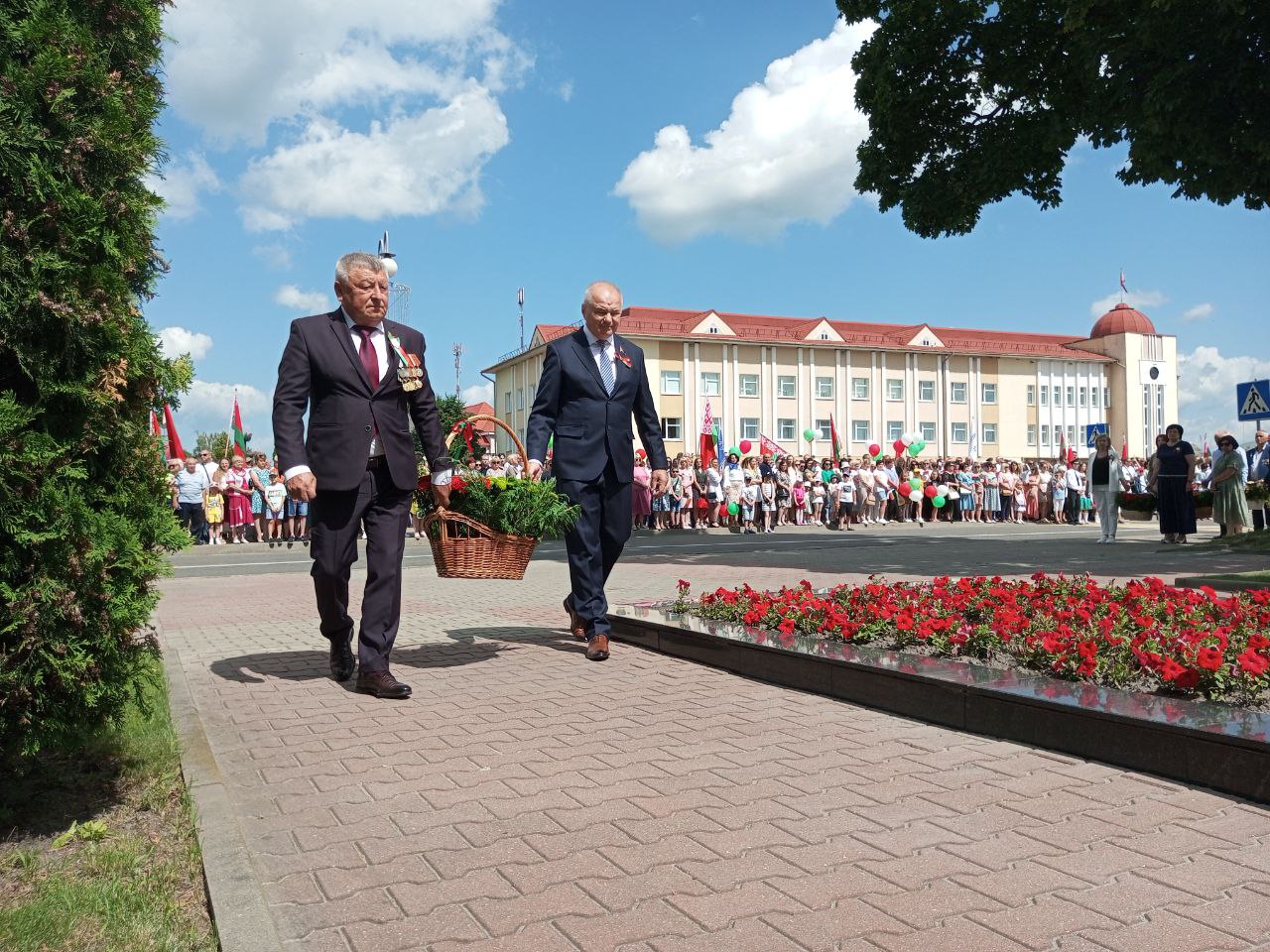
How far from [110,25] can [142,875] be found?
9.18ft

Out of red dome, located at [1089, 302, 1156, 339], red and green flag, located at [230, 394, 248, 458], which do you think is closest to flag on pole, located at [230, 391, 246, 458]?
red and green flag, located at [230, 394, 248, 458]

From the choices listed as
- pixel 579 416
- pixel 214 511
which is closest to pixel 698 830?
pixel 579 416

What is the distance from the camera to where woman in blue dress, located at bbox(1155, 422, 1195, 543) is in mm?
18859

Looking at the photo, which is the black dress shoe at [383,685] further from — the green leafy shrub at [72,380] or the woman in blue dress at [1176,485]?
the woman in blue dress at [1176,485]

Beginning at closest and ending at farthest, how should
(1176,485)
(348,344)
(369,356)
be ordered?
(348,344), (369,356), (1176,485)

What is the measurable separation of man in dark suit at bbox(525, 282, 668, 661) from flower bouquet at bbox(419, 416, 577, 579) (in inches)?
16.6

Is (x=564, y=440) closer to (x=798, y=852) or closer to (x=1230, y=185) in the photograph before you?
(x=798, y=852)

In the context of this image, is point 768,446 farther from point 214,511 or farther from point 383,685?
point 383,685

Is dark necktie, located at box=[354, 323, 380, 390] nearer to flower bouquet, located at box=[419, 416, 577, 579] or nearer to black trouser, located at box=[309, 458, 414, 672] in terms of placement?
black trouser, located at box=[309, 458, 414, 672]

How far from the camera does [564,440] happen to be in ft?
22.9

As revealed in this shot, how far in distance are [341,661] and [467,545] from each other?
41.0 inches

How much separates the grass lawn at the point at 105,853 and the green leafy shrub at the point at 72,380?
39 cm

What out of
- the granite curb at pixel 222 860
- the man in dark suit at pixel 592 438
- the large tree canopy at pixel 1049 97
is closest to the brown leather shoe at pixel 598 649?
the man in dark suit at pixel 592 438

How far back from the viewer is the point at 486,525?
6340 mm
